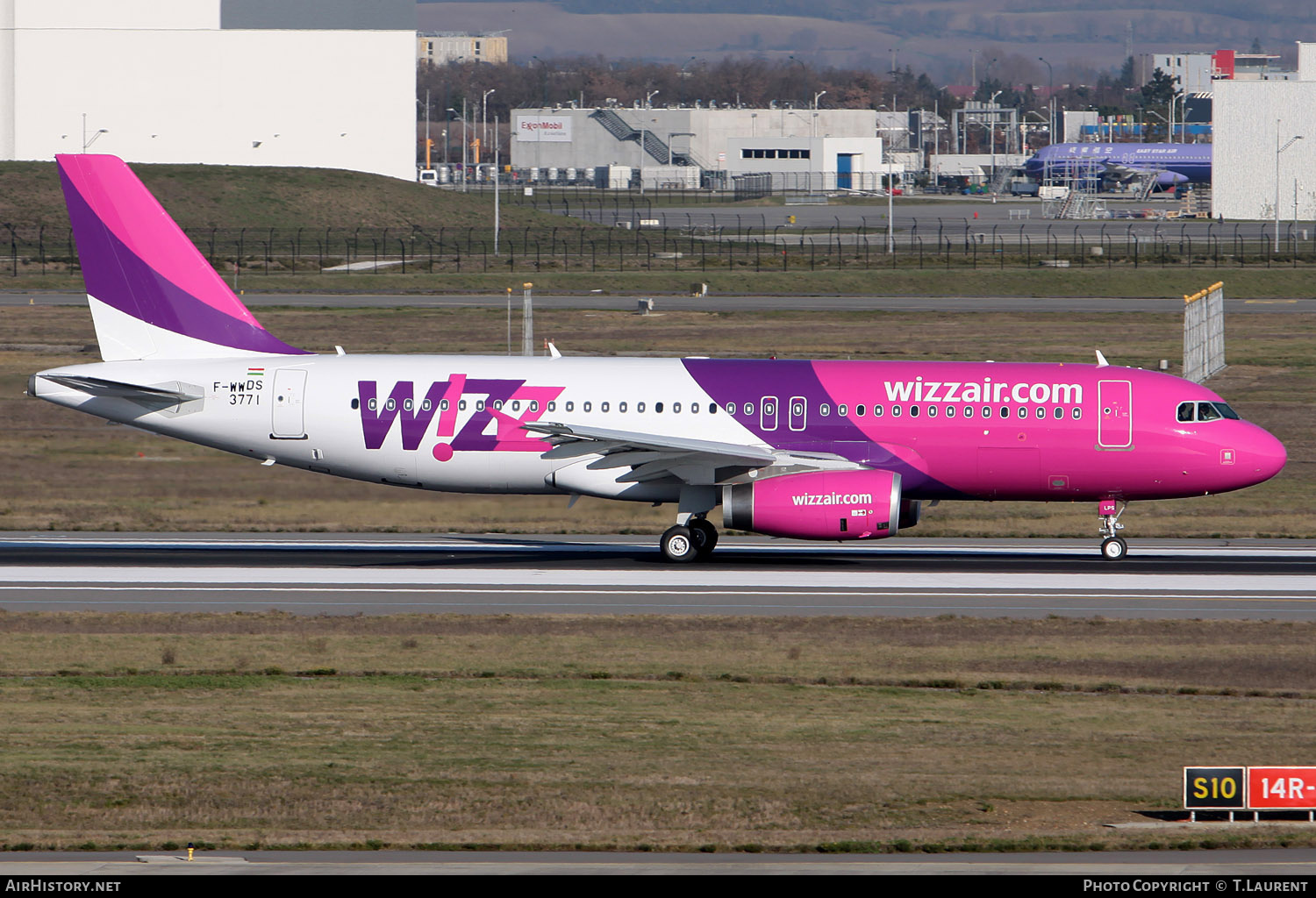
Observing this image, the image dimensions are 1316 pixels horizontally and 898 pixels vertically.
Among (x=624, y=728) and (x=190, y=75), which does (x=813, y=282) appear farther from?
(x=624, y=728)

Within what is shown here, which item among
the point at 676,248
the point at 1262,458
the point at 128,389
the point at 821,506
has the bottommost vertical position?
the point at 821,506

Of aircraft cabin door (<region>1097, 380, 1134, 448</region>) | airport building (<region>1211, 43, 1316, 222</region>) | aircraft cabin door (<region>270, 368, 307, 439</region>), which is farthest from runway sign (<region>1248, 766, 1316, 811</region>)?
airport building (<region>1211, 43, 1316, 222</region>)

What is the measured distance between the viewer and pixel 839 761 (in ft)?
70.6

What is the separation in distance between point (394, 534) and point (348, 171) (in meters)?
110

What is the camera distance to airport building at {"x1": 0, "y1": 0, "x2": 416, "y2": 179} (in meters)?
139

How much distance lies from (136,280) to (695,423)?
13.8 meters

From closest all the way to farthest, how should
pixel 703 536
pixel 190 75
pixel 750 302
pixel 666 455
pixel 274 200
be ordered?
pixel 666 455
pixel 703 536
pixel 750 302
pixel 274 200
pixel 190 75

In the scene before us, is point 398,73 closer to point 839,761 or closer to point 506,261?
point 506,261

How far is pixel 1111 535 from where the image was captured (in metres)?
38.4

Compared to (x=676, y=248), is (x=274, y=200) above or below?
above

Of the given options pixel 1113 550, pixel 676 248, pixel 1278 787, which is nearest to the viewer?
pixel 1278 787

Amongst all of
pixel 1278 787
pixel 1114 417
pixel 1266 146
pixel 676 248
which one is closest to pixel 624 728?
pixel 1278 787

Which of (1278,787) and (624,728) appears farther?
(624,728)

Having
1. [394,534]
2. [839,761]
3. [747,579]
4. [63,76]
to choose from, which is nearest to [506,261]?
[63,76]
